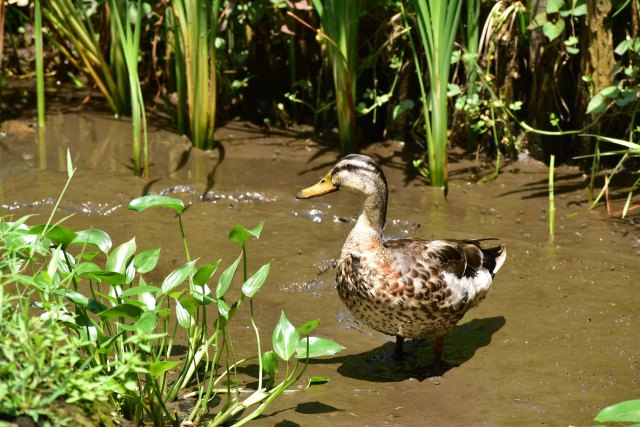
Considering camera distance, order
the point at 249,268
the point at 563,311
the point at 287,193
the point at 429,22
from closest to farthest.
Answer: the point at 563,311 < the point at 249,268 < the point at 429,22 < the point at 287,193

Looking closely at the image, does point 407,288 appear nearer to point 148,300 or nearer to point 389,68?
point 148,300

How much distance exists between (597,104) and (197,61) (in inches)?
101

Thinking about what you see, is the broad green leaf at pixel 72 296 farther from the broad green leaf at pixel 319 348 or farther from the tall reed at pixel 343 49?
the tall reed at pixel 343 49

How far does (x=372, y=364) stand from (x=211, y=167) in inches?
101

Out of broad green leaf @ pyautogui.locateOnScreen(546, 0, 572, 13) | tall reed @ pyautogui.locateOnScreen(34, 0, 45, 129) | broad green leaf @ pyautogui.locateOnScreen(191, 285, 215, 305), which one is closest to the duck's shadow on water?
broad green leaf @ pyautogui.locateOnScreen(191, 285, 215, 305)

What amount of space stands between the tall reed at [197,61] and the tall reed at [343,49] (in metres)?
0.74

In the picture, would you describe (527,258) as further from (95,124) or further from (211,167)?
(95,124)

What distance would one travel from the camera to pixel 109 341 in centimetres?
330

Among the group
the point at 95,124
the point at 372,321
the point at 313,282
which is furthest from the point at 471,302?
the point at 95,124

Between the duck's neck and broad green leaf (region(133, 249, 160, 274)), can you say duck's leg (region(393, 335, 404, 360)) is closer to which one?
the duck's neck

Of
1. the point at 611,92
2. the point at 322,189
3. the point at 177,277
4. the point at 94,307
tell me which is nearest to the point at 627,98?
the point at 611,92

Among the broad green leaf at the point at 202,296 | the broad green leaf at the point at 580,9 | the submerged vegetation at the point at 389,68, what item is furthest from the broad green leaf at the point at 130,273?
the broad green leaf at the point at 580,9

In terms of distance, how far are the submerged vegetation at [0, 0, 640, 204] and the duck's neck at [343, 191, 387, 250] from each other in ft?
5.18

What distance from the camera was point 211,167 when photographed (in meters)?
6.59
